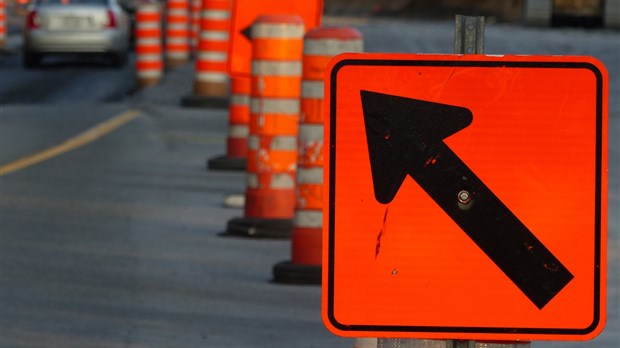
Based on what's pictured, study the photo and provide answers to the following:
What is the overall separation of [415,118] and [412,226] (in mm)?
248

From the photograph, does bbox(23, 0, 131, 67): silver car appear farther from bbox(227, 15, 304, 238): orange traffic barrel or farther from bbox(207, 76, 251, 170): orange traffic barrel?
bbox(227, 15, 304, 238): orange traffic barrel

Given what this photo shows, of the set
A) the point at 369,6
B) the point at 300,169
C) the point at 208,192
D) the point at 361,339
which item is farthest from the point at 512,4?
the point at 361,339

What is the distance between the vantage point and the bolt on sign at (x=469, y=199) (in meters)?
4.28

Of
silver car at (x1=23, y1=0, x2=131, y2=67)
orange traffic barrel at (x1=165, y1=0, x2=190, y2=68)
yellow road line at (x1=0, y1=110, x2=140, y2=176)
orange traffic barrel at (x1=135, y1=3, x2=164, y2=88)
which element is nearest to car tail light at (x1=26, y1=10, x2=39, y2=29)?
silver car at (x1=23, y1=0, x2=131, y2=67)

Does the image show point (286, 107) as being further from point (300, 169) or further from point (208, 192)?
point (208, 192)

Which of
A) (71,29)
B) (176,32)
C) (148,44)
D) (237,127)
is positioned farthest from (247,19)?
(71,29)

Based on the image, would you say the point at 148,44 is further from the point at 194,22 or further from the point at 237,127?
the point at 237,127

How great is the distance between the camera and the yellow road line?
15.2m

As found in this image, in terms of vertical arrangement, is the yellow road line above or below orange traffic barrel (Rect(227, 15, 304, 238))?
below

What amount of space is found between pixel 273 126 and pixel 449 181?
658 cm

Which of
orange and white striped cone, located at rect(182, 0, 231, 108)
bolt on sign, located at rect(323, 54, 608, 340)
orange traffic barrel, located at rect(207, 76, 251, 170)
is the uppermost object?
bolt on sign, located at rect(323, 54, 608, 340)

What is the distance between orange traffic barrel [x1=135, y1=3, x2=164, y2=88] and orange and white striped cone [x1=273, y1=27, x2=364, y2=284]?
15764mm

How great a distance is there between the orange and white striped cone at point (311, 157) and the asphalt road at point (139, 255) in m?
0.21


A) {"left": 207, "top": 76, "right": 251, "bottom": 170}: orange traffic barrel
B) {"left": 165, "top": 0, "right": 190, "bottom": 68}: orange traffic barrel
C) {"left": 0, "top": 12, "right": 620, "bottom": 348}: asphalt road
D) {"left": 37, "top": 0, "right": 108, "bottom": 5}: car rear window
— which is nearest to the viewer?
{"left": 0, "top": 12, "right": 620, "bottom": 348}: asphalt road
